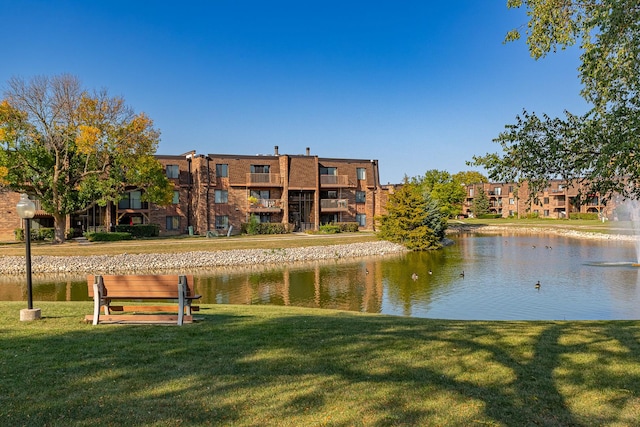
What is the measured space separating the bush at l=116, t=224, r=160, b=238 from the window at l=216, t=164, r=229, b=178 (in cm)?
855

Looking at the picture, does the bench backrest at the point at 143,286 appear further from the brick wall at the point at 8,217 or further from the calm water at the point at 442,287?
the brick wall at the point at 8,217

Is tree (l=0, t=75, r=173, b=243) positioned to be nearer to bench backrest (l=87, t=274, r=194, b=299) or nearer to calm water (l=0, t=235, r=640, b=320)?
calm water (l=0, t=235, r=640, b=320)

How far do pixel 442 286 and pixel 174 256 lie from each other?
18890 millimetres

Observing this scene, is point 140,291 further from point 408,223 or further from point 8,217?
point 8,217

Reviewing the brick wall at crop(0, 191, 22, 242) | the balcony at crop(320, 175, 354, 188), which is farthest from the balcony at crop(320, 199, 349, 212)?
the brick wall at crop(0, 191, 22, 242)

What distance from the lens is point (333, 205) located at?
52.5 meters

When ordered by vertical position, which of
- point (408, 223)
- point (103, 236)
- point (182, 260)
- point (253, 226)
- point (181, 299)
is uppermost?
point (408, 223)

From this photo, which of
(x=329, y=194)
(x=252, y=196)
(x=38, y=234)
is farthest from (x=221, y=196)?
(x=38, y=234)

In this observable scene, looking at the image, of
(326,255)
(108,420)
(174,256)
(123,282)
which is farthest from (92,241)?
(108,420)

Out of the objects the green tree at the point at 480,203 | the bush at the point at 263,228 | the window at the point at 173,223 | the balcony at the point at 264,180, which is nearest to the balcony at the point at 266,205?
the bush at the point at 263,228

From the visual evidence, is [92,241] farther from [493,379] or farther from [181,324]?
[493,379]

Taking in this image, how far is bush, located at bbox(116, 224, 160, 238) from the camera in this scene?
43.2 metres

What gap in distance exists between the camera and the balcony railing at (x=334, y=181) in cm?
5209

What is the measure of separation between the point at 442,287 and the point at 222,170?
1268 inches
